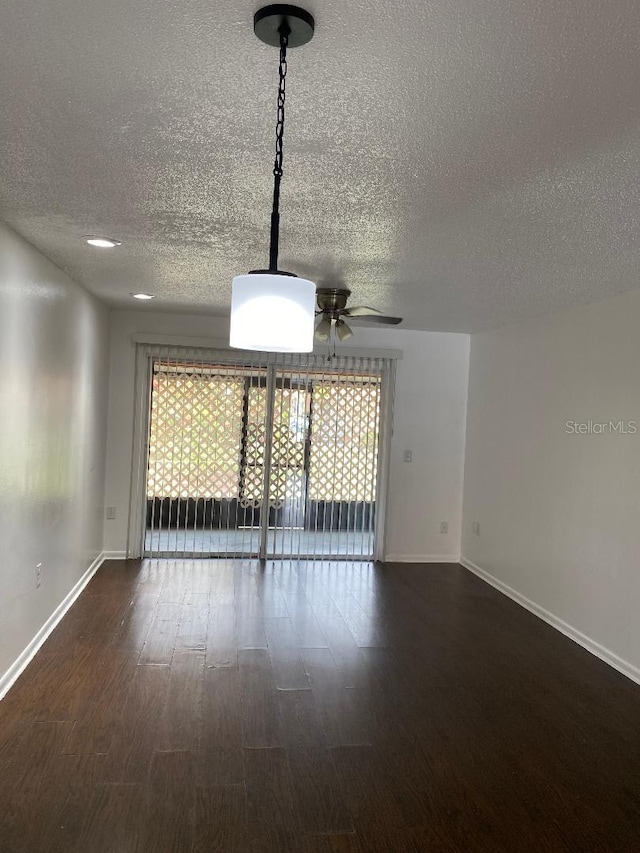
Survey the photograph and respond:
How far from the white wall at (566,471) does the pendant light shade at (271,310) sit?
314 centimetres

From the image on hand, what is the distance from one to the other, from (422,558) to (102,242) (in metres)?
4.49

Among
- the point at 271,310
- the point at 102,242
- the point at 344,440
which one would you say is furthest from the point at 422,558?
the point at 271,310

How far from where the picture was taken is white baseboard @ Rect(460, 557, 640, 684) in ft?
13.1

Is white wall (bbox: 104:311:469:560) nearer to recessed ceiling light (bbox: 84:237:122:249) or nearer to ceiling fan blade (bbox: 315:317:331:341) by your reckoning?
ceiling fan blade (bbox: 315:317:331:341)

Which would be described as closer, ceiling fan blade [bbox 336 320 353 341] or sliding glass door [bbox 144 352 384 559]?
ceiling fan blade [bbox 336 320 353 341]

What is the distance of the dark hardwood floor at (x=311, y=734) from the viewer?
2.45m

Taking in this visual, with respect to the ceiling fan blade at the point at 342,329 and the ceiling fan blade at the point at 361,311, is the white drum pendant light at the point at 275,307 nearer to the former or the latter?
the ceiling fan blade at the point at 361,311

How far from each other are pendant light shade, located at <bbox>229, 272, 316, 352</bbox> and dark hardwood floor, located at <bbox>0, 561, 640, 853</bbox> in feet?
5.98

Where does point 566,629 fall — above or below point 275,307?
below

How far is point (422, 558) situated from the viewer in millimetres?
6730

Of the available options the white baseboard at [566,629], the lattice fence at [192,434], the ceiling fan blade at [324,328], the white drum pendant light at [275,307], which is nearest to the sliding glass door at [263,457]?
the lattice fence at [192,434]

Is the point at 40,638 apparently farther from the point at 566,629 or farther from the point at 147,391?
the point at 566,629

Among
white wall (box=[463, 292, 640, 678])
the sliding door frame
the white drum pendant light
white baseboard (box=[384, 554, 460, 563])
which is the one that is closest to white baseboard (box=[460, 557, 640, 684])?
white wall (box=[463, 292, 640, 678])

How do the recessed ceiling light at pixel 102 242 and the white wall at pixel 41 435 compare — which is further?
the recessed ceiling light at pixel 102 242
